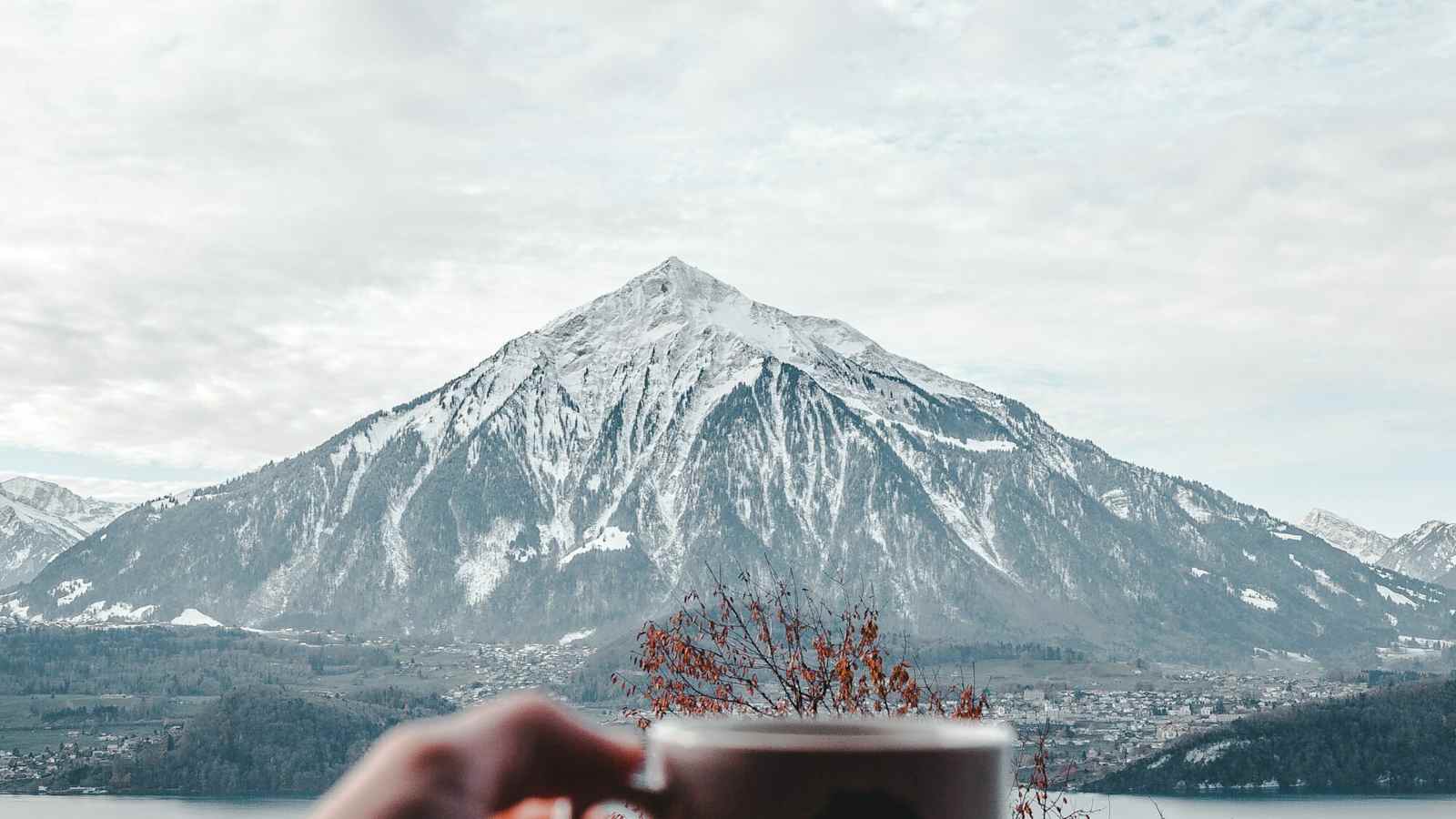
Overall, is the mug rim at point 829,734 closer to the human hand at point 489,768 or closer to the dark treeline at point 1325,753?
the human hand at point 489,768

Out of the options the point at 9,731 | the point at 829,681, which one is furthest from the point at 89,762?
the point at 829,681

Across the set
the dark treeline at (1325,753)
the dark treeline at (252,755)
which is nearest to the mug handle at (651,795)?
the dark treeline at (1325,753)

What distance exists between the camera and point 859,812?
0.89 metres

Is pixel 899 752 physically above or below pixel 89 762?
above

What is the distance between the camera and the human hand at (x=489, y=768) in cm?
73

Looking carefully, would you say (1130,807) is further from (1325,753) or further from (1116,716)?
(1116,716)

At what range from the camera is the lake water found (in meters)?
105

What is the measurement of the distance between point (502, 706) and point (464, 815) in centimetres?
9

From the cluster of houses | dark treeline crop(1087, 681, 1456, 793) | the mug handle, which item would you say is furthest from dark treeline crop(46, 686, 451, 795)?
the mug handle

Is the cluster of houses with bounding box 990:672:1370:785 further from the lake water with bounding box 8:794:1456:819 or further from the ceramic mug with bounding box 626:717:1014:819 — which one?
the ceramic mug with bounding box 626:717:1014:819

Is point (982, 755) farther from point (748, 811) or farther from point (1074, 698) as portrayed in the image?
point (1074, 698)

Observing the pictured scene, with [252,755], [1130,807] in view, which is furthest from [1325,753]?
[252,755]

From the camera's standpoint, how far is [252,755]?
152 meters

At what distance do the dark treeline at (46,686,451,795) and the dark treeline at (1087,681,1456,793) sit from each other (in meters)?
78.1
